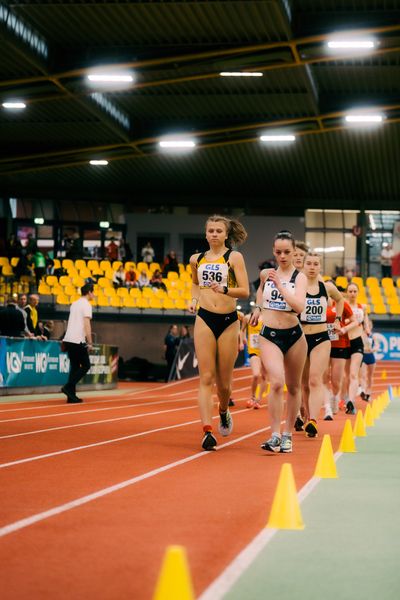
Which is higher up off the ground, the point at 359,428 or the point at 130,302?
the point at 130,302

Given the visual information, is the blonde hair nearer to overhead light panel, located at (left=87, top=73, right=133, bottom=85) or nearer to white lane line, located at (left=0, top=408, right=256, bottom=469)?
white lane line, located at (left=0, top=408, right=256, bottom=469)

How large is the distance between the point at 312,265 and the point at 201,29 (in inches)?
586

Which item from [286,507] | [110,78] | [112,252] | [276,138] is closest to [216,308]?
[286,507]

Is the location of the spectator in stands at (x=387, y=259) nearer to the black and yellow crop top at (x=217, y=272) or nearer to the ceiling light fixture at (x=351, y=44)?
the ceiling light fixture at (x=351, y=44)

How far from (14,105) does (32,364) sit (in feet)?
44.0

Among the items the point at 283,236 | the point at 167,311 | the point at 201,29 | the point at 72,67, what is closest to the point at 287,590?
the point at 283,236

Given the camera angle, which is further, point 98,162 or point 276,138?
point 98,162

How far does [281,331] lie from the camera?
9.91m

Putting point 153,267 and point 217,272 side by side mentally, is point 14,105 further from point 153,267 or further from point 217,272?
point 217,272

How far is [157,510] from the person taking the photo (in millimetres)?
6270

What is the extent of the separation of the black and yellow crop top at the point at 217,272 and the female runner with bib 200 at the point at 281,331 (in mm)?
369

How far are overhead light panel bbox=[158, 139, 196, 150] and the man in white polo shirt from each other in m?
19.4

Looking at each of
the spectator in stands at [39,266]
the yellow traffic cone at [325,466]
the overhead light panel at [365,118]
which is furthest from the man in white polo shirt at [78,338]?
the spectator in stands at [39,266]

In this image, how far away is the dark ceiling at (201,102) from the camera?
2512cm
